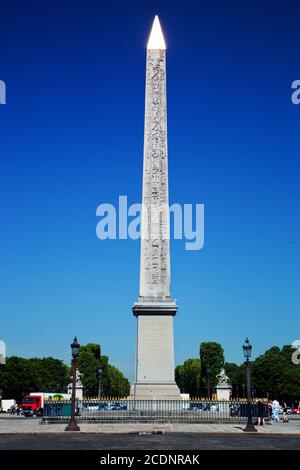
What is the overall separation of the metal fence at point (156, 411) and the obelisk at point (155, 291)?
0.58 metres

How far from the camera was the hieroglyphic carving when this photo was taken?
1224 inches

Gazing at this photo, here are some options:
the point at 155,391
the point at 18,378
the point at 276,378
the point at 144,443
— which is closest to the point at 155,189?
the point at 155,391

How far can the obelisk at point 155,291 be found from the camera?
100 ft

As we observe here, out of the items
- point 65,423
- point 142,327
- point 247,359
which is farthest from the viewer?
point 142,327

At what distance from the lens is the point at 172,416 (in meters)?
29.5

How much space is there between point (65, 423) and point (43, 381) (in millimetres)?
77210

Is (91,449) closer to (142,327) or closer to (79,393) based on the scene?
(142,327)

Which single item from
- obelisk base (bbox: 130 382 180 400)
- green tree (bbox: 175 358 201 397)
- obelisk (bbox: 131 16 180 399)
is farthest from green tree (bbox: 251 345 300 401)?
obelisk (bbox: 131 16 180 399)

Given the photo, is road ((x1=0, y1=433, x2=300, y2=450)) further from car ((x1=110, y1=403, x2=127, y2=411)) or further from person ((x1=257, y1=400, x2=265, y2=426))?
car ((x1=110, y1=403, x2=127, y2=411))

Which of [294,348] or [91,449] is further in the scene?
[294,348]

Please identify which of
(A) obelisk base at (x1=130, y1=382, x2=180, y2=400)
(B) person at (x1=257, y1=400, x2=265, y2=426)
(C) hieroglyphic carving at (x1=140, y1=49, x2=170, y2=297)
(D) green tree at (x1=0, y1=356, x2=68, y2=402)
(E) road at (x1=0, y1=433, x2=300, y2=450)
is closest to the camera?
(E) road at (x1=0, y1=433, x2=300, y2=450)

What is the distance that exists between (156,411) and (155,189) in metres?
11.0

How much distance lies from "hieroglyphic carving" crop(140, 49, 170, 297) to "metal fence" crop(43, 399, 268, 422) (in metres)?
5.41

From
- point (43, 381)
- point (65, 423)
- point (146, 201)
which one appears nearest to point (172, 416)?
point (65, 423)
